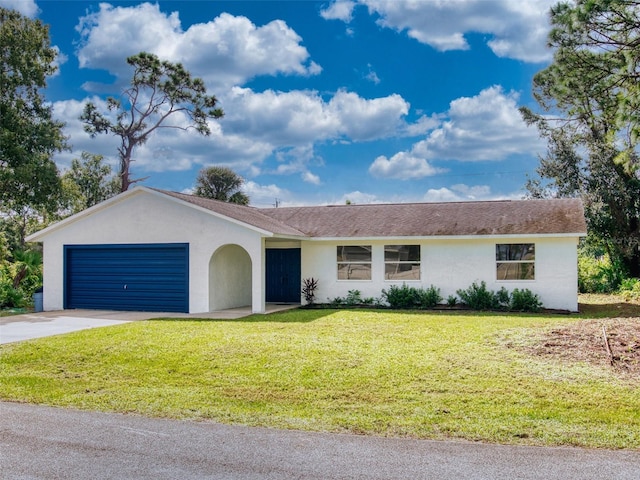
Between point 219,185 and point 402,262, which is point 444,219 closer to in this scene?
point 402,262

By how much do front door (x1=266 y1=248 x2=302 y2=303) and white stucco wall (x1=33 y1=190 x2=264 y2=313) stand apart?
1792 millimetres

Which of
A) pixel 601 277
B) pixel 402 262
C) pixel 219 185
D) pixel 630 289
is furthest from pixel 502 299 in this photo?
pixel 219 185

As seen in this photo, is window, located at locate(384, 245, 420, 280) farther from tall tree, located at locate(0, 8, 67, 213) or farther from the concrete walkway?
tall tree, located at locate(0, 8, 67, 213)

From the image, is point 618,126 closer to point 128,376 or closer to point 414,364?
point 414,364

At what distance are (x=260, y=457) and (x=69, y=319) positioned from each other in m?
12.7

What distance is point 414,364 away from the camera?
925 cm

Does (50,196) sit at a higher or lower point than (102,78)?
lower

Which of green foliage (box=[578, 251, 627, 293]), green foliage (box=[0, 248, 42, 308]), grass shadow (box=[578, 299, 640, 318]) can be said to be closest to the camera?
grass shadow (box=[578, 299, 640, 318])

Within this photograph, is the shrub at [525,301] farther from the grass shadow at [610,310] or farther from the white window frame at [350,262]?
the white window frame at [350,262]

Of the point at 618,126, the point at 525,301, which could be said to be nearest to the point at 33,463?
the point at 618,126

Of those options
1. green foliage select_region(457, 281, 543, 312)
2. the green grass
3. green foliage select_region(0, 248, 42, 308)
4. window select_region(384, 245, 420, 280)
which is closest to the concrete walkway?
the green grass

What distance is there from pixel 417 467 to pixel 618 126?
10309 mm

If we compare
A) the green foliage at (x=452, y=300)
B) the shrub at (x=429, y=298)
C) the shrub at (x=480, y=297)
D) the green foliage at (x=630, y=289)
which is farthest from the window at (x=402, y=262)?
the green foliage at (x=630, y=289)

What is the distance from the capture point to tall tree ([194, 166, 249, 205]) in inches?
1864
